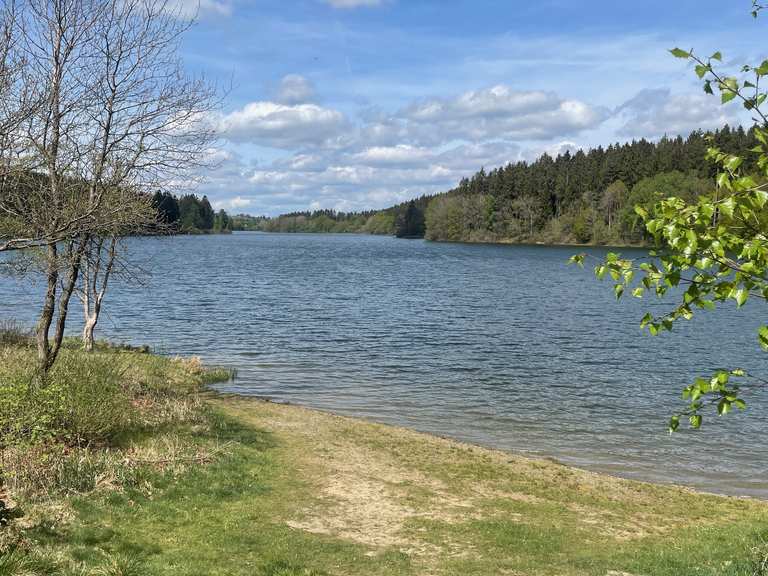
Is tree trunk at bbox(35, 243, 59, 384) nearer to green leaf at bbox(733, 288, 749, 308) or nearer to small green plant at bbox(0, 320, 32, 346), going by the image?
small green plant at bbox(0, 320, 32, 346)

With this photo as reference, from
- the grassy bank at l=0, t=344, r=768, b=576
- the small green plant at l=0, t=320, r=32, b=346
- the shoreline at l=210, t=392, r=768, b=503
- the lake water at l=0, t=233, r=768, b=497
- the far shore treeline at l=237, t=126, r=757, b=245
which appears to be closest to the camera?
the grassy bank at l=0, t=344, r=768, b=576

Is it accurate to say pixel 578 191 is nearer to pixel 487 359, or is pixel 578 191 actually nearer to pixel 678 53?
pixel 487 359

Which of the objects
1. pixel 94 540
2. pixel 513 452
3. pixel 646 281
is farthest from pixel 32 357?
pixel 646 281

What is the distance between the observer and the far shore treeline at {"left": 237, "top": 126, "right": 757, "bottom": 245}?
131 metres

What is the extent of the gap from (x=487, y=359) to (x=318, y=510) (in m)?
20.2

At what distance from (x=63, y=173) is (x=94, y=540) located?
7418 millimetres

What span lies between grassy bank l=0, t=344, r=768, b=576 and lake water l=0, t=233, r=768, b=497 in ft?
11.6

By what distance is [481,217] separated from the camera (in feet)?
579

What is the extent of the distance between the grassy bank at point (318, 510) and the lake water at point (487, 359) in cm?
354

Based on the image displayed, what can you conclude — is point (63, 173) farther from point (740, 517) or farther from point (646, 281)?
point (740, 517)

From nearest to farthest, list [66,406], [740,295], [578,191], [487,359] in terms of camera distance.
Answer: [740,295]
[66,406]
[487,359]
[578,191]

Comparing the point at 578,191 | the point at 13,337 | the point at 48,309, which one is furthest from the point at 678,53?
the point at 578,191

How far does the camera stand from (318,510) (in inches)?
472

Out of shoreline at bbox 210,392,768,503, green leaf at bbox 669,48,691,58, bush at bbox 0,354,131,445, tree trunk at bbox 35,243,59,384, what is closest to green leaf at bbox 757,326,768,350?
green leaf at bbox 669,48,691,58
